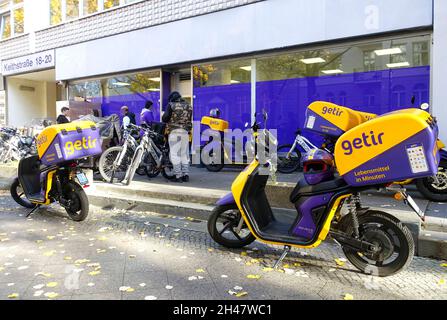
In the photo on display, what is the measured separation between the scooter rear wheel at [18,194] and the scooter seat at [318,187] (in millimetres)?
4891

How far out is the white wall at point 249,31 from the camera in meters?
8.08

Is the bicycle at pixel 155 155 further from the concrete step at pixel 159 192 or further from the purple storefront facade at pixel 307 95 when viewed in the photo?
the purple storefront facade at pixel 307 95

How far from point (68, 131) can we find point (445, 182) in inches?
224

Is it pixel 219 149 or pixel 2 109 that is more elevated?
pixel 2 109

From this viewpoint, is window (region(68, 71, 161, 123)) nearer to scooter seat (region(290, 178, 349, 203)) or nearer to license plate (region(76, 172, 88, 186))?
license plate (region(76, 172, 88, 186))

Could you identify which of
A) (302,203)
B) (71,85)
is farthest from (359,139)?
(71,85)

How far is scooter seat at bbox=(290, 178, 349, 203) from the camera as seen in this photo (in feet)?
11.6

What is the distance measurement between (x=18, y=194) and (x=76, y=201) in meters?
1.80

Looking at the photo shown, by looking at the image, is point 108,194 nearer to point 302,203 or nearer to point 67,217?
point 67,217

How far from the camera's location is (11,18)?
58.0 feet

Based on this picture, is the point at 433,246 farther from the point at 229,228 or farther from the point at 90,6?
the point at 90,6

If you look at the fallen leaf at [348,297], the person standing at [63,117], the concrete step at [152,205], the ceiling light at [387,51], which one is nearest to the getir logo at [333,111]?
the concrete step at [152,205]

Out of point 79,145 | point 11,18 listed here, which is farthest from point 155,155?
point 11,18

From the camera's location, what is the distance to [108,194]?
22.9 ft
